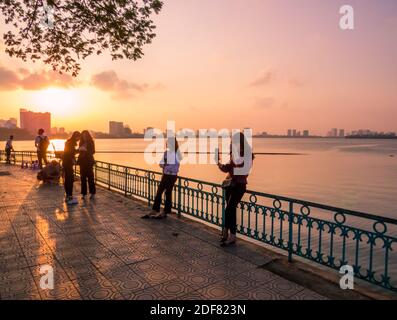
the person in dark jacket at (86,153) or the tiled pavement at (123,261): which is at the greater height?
the person in dark jacket at (86,153)

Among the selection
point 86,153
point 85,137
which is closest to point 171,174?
point 86,153

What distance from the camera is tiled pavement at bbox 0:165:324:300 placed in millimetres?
4047

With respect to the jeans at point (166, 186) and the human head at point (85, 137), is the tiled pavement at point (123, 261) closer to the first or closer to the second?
the jeans at point (166, 186)

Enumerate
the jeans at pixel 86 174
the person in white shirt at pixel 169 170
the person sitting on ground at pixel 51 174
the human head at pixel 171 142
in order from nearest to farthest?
the human head at pixel 171 142 → the person in white shirt at pixel 169 170 → the jeans at pixel 86 174 → the person sitting on ground at pixel 51 174

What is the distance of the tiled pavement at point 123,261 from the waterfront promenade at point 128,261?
1cm

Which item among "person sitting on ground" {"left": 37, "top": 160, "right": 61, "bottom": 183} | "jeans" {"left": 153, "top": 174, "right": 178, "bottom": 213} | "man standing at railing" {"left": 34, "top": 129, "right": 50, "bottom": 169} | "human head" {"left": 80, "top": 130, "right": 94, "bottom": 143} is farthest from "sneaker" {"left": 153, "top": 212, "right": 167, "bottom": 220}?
"man standing at railing" {"left": 34, "top": 129, "right": 50, "bottom": 169}

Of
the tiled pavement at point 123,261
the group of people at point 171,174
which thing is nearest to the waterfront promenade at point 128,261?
the tiled pavement at point 123,261

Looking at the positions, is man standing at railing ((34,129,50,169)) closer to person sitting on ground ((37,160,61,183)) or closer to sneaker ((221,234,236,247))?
person sitting on ground ((37,160,61,183))

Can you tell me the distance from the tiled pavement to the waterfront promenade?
0.01 metres

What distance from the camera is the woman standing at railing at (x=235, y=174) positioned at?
5555 millimetres

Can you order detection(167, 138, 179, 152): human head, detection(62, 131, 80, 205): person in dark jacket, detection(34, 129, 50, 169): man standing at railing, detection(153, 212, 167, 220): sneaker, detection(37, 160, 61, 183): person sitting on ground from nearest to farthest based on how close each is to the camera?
detection(167, 138, 179, 152): human head, detection(153, 212, 167, 220): sneaker, detection(62, 131, 80, 205): person in dark jacket, detection(37, 160, 61, 183): person sitting on ground, detection(34, 129, 50, 169): man standing at railing
